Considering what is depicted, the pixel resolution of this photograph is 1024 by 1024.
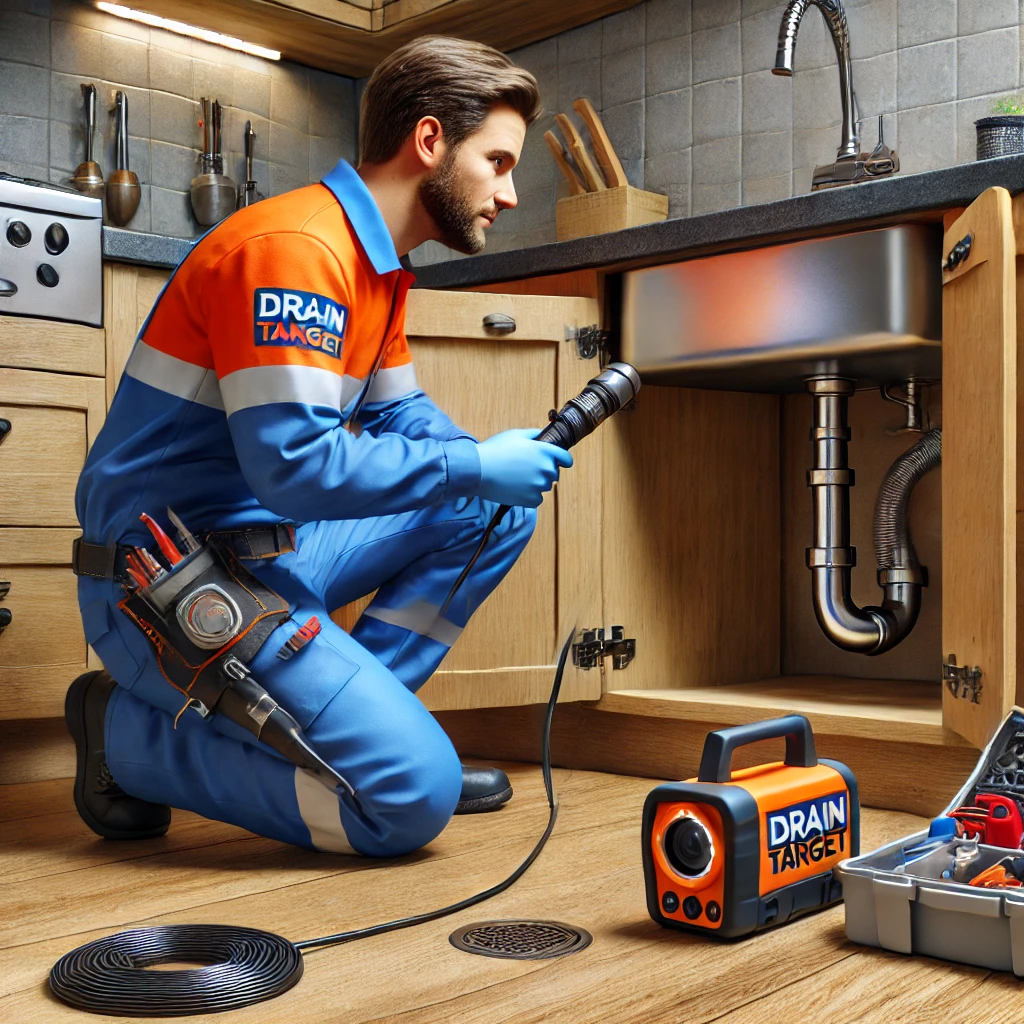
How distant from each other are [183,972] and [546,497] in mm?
1070

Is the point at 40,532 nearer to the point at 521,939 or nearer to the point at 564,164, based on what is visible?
the point at 521,939

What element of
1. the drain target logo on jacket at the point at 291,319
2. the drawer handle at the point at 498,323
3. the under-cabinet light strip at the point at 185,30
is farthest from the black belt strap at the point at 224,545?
the under-cabinet light strip at the point at 185,30

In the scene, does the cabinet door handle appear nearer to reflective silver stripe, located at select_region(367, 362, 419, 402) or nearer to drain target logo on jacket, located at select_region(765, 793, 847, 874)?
reflective silver stripe, located at select_region(367, 362, 419, 402)

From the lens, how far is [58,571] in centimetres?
192

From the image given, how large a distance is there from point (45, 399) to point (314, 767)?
0.85 m

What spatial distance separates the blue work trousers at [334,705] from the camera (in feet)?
4.57

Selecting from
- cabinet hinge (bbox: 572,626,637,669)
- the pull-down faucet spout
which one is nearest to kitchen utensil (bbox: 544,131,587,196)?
the pull-down faucet spout

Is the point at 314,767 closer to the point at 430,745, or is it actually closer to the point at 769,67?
the point at 430,745

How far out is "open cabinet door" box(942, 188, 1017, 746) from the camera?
1.36m

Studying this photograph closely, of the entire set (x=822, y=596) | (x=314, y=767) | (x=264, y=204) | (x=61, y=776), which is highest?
(x=264, y=204)

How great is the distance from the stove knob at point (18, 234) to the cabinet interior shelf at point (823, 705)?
1.15 meters

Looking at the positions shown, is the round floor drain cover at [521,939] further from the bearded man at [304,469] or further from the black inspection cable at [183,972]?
the bearded man at [304,469]

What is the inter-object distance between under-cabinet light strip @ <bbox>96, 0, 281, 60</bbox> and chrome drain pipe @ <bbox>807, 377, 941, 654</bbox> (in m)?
1.68

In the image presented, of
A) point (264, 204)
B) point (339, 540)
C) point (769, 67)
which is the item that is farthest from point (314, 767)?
point (769, 67)
